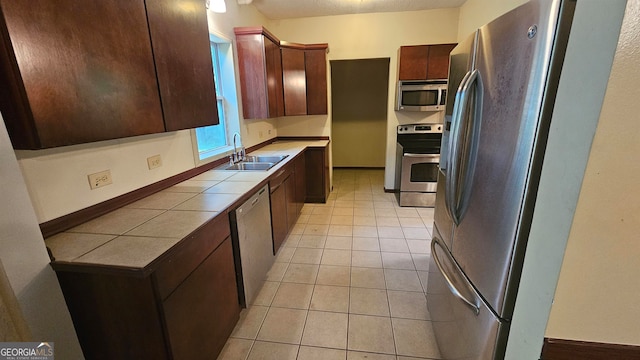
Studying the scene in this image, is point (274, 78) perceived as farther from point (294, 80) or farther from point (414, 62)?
point (414, 62)

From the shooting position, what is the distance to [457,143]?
48.3 inches

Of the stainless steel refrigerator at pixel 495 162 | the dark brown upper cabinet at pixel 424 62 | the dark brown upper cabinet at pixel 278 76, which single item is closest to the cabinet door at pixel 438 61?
the dark brown upper cabinet at pixel 424 62

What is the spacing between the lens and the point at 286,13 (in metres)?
3.87

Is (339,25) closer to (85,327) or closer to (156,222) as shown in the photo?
(156,222)

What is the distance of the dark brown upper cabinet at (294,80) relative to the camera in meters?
3.70

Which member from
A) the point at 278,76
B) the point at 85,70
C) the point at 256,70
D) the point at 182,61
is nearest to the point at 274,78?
the point at 278,76

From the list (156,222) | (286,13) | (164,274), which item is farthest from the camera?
(286,13)

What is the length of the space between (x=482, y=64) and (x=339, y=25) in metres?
3.46

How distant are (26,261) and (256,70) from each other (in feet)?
8.88

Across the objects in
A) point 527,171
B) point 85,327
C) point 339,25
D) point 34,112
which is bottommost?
point 85,327

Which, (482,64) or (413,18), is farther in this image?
(413,18)

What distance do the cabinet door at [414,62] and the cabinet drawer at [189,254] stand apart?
3346 mm

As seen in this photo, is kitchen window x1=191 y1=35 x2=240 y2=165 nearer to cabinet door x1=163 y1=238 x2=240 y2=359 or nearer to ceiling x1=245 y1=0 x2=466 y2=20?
ceiling x1=245 y1=0 x2=466 y2=20

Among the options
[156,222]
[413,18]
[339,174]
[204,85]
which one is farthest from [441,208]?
[339,174]
